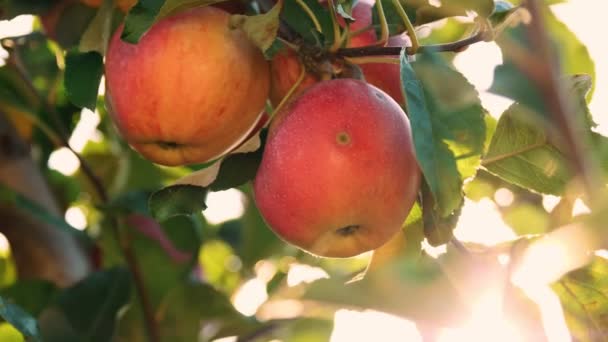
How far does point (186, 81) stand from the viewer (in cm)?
90

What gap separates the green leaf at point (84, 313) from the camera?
129 cm

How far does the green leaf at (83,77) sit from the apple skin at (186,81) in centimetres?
3

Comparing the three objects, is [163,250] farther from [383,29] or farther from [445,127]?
[445,127]

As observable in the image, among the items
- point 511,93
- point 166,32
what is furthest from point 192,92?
point 511,93

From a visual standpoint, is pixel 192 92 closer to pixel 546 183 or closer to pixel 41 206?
pixel 546 183

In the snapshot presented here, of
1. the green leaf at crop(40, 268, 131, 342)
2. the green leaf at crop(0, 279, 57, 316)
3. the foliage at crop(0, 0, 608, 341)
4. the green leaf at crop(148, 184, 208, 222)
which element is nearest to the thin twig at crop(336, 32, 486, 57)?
the foliage at crop(0, 0, 608, 341)

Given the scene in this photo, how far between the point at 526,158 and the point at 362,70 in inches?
8.2

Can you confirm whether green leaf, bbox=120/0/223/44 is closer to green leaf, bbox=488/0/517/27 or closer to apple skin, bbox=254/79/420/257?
apple skin, bbox=254/79/420/257

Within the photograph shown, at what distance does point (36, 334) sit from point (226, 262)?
100cm

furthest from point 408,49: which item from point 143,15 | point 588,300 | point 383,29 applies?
point 588,300

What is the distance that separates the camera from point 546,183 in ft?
3.20

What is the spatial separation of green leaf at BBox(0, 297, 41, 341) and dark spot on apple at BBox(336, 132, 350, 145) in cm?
40

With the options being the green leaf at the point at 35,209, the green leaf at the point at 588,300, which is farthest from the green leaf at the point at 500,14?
the green leaf at the point at 35,209

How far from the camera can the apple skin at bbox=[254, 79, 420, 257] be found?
845 mm
